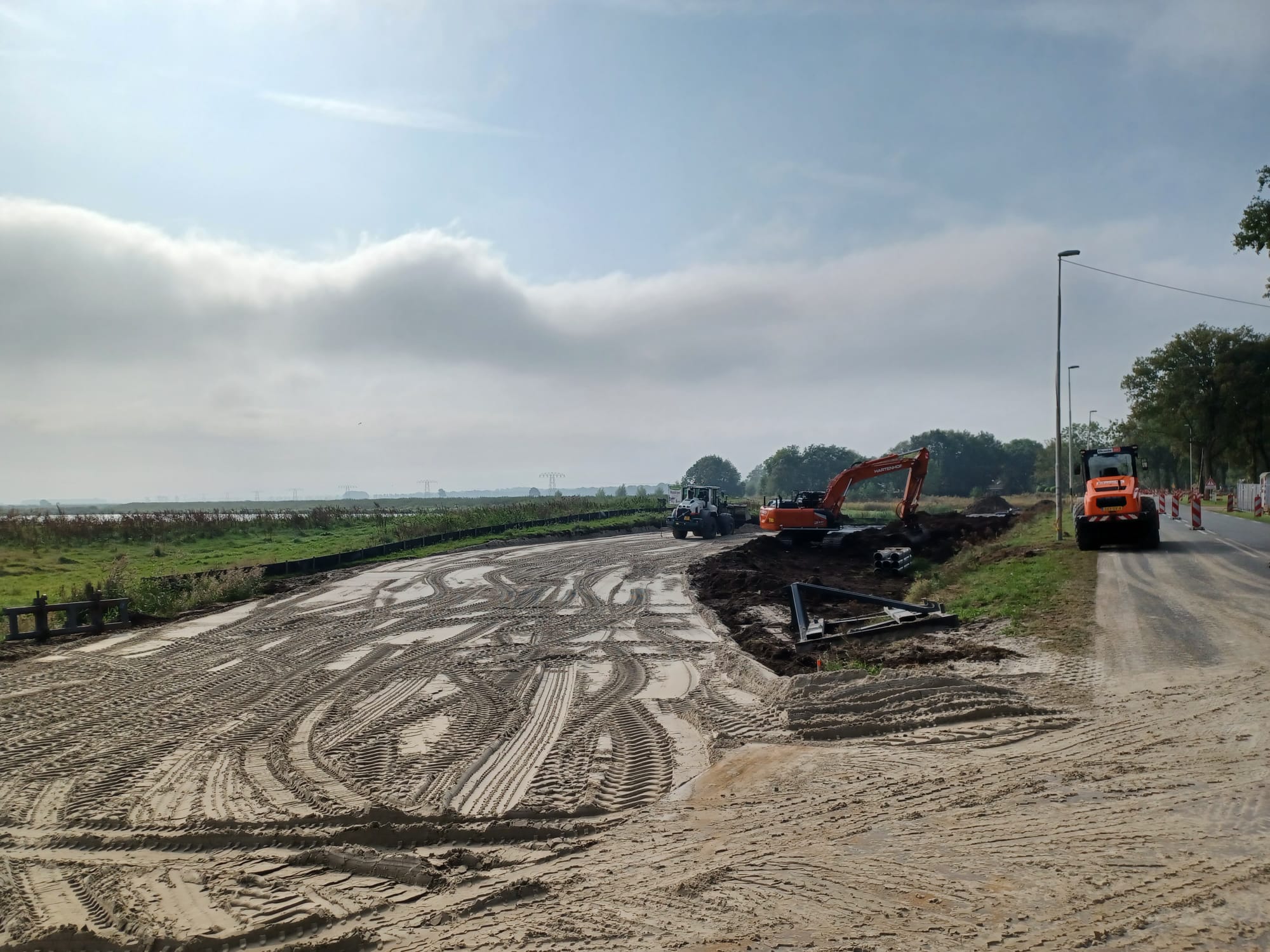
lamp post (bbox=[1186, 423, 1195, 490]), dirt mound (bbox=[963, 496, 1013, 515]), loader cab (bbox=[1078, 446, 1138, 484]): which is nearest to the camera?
loader cab (bbox=[1078, 446, 1138, 484])

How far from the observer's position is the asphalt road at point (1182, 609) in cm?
945

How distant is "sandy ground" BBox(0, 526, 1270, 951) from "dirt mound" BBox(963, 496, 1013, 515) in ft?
182

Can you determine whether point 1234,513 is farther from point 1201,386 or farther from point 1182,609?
point 1182,609

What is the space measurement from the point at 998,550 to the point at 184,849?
75.7 ft

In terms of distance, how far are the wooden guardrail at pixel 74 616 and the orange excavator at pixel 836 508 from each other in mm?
21664

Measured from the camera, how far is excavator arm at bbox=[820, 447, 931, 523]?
1220 inches

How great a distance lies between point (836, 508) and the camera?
3238 centimetres

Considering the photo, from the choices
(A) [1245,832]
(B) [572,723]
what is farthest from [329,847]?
(A) [1245,832]

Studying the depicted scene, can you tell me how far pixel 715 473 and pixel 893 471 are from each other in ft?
482

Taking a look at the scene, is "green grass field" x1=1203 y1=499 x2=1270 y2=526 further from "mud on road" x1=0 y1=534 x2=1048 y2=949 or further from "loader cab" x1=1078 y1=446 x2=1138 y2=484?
"mud on road" x1=0 y1=534 x2=1048 y2=949

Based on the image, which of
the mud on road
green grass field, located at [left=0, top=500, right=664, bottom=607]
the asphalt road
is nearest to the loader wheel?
the asphalt road

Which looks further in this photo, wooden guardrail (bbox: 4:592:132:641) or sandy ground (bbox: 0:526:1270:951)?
wooden guardrail (bbox: 4:592:132:641)

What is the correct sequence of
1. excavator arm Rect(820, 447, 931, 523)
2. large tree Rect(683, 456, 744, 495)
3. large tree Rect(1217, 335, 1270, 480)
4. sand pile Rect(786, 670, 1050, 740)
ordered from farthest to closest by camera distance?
large tree Rect(683, 456, 744, 495) → large tree Rect(1217, 335, 1270, 480) → excavator arm Rect(820, 447, 931, 523) → sand pile Rect(786, 670, 1050, 740)

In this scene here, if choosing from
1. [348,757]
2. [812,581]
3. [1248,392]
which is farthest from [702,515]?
[1248,392]
